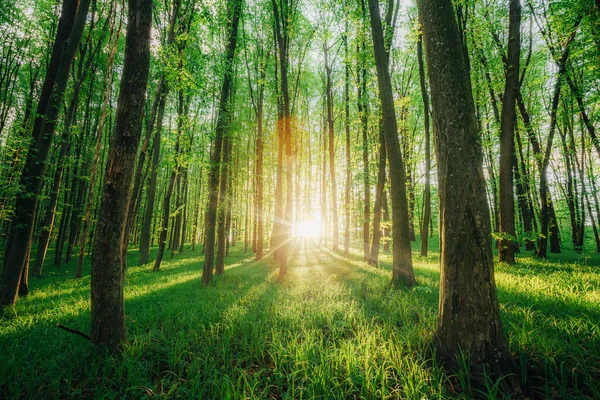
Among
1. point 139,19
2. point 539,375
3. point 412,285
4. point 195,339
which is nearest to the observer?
point 539,375

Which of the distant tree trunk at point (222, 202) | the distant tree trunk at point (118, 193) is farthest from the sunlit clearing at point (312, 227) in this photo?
the distant tree trunk at point (118, 193)

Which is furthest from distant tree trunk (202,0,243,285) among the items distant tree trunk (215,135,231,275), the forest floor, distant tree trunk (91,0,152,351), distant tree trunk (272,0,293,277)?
distant tree trunk (91,0,152,351)

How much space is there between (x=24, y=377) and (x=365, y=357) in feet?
13.6

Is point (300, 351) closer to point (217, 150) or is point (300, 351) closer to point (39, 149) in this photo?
point (217, 150)

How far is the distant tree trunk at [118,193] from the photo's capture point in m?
3.28

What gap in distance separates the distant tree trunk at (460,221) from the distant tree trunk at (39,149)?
30.4 feet

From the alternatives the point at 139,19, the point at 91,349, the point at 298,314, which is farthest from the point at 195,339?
the point at 139,19

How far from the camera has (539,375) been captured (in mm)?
2500

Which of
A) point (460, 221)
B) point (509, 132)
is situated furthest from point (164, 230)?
point (509, 132)

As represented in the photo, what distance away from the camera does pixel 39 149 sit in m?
6.46

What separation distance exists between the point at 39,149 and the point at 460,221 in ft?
32.8

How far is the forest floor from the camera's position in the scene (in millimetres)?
2469

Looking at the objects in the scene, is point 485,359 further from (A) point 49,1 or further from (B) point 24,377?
(A) point 49,1

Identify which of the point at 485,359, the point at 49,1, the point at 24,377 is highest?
the point at 49,1
